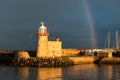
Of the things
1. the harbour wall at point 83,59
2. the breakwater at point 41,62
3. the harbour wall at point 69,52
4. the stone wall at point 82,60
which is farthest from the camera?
the harbour wall at point 69,52

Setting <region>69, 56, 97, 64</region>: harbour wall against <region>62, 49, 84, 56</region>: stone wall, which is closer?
<region>69, 56, 97, 64</region>: harbour wall

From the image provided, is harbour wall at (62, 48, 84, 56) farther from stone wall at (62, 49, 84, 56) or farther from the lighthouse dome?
the lighthouse dome

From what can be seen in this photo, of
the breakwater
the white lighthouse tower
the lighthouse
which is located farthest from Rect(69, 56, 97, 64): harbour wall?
the white lighthouse tower

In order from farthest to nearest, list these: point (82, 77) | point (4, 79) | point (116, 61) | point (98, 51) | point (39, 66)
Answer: point (98, 51) → point (116, 61) → point (39, 66) → point (82, 77) → point (4, 79)

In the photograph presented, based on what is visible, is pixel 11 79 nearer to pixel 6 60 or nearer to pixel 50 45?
pixel 50 45

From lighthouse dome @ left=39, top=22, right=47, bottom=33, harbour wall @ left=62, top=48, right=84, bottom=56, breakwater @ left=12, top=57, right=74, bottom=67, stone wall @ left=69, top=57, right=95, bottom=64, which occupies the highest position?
lighthouse dome @ left=39, top=22, right=47, bottom=33

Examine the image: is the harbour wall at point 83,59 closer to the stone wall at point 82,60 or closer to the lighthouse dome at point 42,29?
the stone wall at point 82,60

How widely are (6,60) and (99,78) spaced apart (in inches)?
1357

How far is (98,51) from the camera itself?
9481cm

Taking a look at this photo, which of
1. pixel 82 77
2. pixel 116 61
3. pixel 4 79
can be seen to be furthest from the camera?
pixel 116 61

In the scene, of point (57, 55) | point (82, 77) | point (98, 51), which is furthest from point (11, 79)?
point (98, 51)

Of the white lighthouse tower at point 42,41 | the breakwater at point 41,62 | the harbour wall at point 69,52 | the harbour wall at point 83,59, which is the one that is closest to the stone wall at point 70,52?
the harbour wall at point 69,52

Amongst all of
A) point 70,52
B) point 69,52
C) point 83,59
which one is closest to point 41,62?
point 83,59

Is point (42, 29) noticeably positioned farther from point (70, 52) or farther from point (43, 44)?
point (70, 52)
